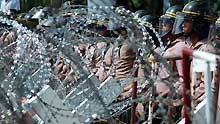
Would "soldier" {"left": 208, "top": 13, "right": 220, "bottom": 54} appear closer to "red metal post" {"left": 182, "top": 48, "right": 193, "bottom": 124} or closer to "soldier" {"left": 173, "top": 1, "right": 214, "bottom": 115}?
"soldier" {"left": 173, "top": 1, "right": 214, "bottom": 115}

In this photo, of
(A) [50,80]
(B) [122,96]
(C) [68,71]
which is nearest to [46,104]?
(A) [50,80]

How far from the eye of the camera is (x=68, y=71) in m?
5.42

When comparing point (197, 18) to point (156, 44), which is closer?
point (197, 18)

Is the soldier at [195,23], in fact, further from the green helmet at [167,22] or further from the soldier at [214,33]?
the green helmet at [167,22]

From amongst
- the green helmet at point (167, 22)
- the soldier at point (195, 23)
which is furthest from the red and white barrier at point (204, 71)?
the green helmet at point (167, 22)

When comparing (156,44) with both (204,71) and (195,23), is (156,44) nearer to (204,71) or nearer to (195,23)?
(195,23)

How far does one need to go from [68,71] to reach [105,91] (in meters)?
0.37

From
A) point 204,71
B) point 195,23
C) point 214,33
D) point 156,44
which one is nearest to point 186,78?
point 204,71

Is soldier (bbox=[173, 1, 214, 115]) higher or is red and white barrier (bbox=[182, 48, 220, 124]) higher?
red and white barrier (bbox=[182, 48, 220, 124])

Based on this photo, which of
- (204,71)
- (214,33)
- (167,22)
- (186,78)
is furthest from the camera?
(167,22)

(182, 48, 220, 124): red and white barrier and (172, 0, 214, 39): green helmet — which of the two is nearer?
(182, 48, 220, 124): red and white barrier

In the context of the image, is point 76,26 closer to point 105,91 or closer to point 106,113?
point 105,91

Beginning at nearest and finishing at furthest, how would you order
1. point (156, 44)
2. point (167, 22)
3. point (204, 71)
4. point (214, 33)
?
point (204, 71) → point (214, 33) → point (156, 44) → point (167, 22)

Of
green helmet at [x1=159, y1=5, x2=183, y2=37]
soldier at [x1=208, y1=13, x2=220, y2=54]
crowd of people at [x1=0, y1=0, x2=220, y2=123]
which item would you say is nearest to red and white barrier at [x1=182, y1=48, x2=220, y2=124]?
crowd of people at [x1=0, y1=0, x2=220, y2=123]
